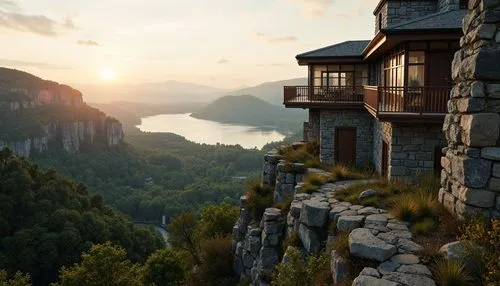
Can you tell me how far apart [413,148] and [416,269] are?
8957 millimetres

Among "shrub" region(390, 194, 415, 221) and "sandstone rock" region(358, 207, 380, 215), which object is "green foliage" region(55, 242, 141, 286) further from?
"shrub" region(390, 194, 415, 221)

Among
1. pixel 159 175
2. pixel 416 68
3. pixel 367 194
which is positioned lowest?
pixel 159 175

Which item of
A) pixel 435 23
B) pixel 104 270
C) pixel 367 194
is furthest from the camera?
pixel 104 270

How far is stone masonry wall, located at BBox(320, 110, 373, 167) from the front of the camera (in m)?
21.5

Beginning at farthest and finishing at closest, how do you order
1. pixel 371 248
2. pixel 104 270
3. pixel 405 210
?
pixel 104 270
pixel 405 210
pixel 371 248

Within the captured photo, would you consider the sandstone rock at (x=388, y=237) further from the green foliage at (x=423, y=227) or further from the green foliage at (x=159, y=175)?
the green foliage at (x=159, y=175)

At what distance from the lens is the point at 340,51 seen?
939 inches

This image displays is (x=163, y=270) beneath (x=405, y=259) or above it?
beneath

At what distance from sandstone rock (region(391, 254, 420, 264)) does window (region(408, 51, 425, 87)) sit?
976cm

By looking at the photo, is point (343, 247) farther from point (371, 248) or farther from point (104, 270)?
point (104, 270)

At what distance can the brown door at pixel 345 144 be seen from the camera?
2177 cm

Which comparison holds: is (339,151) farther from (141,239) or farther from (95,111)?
(95,111)

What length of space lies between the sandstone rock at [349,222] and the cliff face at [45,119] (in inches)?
4267

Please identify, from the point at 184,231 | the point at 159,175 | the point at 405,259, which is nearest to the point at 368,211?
the point at 405,259
